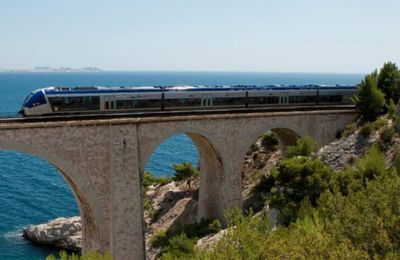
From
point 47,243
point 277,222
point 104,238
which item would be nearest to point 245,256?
point 277,222

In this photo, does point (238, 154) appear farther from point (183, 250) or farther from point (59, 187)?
point (59, 187)

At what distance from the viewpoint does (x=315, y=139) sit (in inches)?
1537

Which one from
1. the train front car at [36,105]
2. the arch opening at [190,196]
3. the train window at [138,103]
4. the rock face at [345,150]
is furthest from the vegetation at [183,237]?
the train front car at [36,105]

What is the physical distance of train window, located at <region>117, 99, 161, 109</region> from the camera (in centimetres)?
3186

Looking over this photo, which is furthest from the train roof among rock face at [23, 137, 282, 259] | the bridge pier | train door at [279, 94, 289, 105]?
rock face at [23, 137, 282, 259]

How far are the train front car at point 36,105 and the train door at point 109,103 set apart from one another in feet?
12.5

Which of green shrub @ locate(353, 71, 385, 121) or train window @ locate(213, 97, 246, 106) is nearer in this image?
train window @ locate(213, 97, 246, 106)

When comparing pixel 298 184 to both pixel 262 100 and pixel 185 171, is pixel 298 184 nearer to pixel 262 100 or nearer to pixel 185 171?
pixel 262 100

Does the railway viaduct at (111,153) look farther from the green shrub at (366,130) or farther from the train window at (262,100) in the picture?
the green shrub at (366,130)

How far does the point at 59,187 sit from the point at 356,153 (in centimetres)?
3795

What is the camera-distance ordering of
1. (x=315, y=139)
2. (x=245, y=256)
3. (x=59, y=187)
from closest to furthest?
(x=245, y=256)
(x=315, y=139)
(x=59, y=187)

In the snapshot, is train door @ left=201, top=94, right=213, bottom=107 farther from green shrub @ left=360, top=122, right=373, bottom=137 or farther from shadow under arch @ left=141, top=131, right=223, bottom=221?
green shrub @ left=360, top=122, right=373, bottom=137

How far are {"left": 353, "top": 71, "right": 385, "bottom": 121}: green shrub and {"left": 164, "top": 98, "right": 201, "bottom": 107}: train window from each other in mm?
14562

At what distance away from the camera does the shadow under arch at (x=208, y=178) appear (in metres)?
34.1
